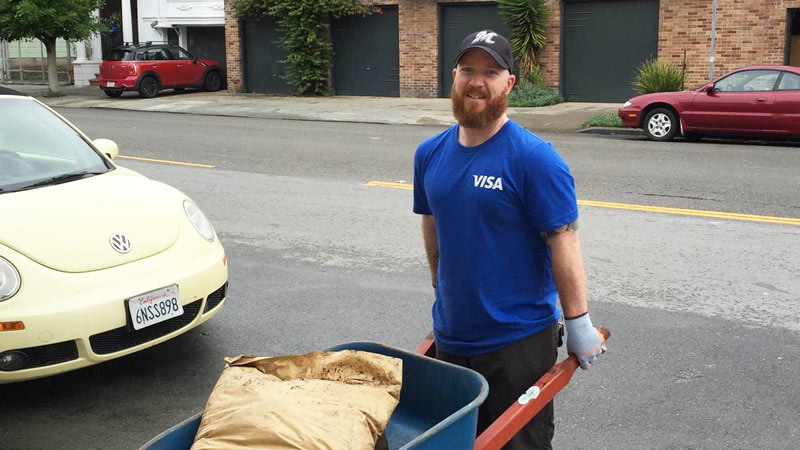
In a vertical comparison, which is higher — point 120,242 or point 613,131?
point 120,242

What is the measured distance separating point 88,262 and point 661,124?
13.2 meters

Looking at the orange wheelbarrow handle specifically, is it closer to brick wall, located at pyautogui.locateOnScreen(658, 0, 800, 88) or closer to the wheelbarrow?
the wheelbarrow

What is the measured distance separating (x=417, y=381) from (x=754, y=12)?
20.3m

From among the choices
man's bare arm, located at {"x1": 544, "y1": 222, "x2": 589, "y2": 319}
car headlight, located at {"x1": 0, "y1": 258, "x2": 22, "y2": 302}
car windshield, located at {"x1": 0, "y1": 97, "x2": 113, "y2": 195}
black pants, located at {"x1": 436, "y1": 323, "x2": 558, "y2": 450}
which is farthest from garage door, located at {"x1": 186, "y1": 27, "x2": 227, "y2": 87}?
man's bare arm, located at {"x1": 544, "y1": 222, "x2": 589, "y2": 319}

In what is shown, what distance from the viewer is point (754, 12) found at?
68.7 ft

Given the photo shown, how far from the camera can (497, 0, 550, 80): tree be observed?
76.3 ft

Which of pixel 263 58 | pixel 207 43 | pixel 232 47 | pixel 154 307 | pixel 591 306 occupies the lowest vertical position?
pixel 591 306

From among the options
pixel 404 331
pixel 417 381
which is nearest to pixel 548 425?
pixel 417 381

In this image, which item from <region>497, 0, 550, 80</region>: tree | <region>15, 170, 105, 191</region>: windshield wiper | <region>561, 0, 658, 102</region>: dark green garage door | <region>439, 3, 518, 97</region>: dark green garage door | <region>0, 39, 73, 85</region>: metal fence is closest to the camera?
<region>15, 170, 105, 191</region>: windshield wiper

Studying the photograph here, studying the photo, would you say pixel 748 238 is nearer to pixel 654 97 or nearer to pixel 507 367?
pixel 507 367

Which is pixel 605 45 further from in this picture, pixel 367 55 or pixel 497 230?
pixel 497 230

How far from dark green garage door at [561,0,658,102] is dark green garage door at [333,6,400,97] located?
17.6 ft

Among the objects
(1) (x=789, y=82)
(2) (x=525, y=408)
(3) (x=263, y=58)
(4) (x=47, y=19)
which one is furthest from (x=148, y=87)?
(2) (x=525, y=408)

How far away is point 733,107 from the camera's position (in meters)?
15.5
